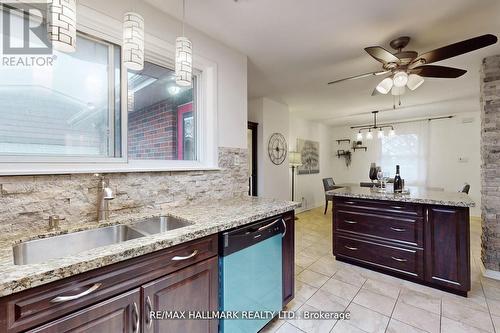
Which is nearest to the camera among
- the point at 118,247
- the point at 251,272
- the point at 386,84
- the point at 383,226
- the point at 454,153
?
the point at 118,247

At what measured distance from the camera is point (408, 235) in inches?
95.5

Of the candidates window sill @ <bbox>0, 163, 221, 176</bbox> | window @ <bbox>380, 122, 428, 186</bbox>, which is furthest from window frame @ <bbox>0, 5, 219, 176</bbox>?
window @ <bbox>380, 122, 428, 186</bbox>

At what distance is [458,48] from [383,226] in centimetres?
179

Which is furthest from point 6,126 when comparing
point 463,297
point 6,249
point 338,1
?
point 463,297

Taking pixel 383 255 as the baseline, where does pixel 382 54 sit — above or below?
above

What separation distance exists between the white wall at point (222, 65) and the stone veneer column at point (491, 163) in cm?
287

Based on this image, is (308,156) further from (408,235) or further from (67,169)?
(67,169)

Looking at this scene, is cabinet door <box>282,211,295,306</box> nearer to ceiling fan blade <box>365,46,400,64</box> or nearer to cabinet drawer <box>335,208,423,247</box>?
cabinet drawer <box>335,208,423,247</box>

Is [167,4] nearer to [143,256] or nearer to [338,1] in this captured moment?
[338,1]

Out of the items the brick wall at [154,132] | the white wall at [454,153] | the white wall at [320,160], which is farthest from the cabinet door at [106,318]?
the white wall at [454,153]

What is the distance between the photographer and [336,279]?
2.53 m

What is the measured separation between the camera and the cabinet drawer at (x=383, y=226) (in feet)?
7.82

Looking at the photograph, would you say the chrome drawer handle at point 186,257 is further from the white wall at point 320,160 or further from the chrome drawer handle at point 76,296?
the white wall at point 320,160

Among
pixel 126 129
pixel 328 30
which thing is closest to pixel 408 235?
pixel 328 30
